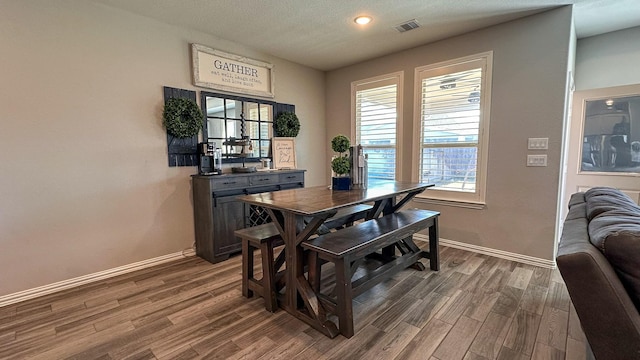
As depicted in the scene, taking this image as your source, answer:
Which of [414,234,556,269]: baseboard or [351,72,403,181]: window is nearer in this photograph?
[414,234,556,269]: baseboard

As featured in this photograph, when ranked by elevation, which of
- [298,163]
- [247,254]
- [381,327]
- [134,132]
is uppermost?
[134,132]

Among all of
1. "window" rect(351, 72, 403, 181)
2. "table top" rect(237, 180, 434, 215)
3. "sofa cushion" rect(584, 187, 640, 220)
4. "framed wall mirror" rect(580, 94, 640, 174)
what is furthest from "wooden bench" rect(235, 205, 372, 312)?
"framed wall mirror" rect(580, 94, 640, 174)

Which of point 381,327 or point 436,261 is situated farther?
point 436,261

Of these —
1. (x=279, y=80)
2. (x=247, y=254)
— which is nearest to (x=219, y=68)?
(x=279, y=80)

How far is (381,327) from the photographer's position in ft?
6.52

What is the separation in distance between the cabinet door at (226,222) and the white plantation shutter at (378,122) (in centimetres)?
205

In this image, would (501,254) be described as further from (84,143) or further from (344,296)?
(84,143)

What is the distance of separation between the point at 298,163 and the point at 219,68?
67.1 inches

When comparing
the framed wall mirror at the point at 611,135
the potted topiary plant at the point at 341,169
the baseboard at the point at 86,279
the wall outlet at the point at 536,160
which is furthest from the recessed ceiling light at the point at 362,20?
the baseboard at the point at 86,279

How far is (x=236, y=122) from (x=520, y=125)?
3.15 metres

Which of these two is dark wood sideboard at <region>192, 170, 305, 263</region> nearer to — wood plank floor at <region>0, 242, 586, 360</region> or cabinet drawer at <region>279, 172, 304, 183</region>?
cabinet drawer at <region>279, 172, 304, 183</region>

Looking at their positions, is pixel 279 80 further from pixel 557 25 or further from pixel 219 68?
pixel 557 25

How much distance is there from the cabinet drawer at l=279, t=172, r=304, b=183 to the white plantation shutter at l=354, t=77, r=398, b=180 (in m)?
1.11

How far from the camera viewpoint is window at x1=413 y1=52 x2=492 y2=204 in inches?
128
